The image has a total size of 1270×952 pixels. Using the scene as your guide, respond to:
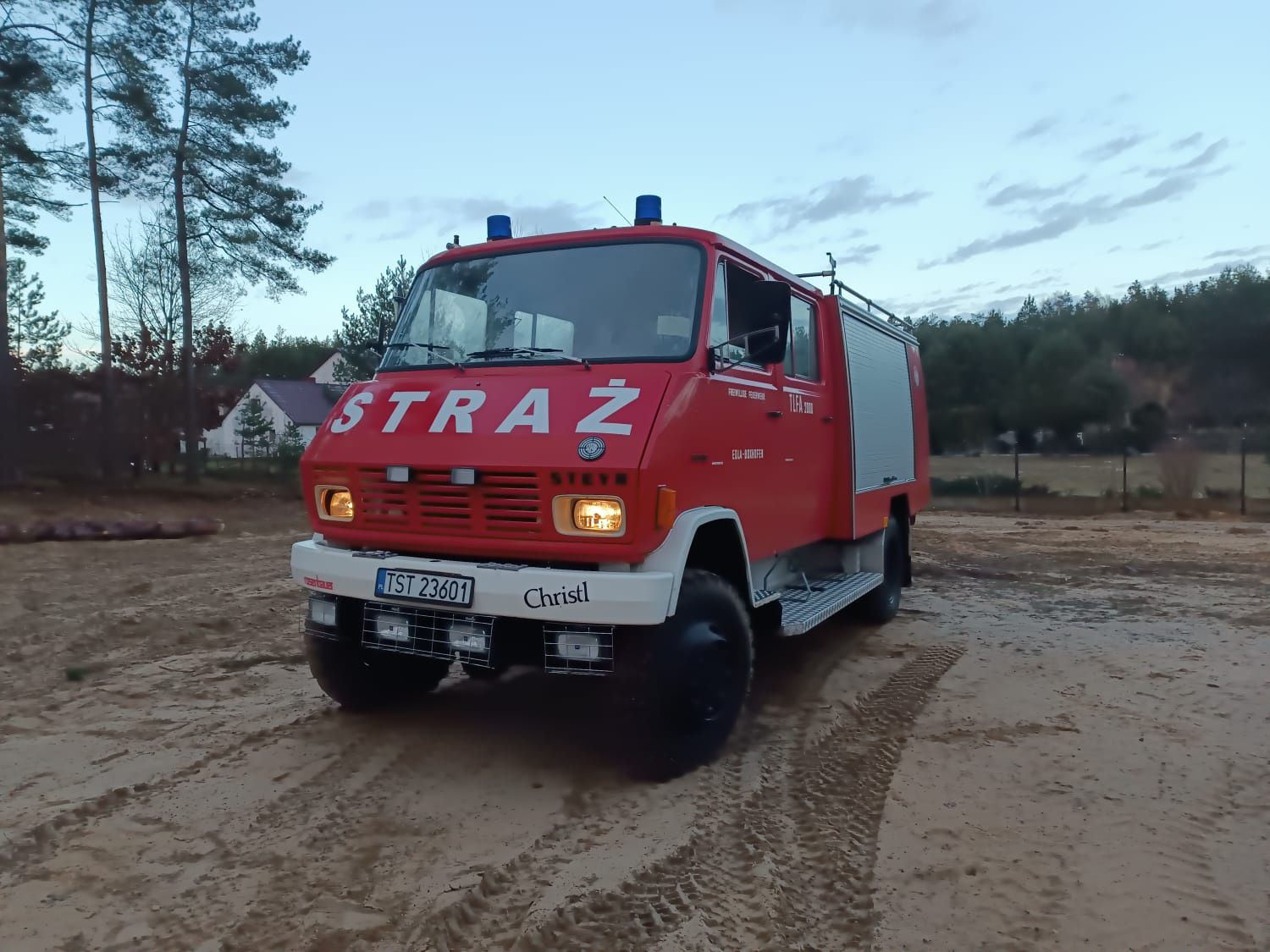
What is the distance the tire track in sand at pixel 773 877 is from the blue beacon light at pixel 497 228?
336 cm

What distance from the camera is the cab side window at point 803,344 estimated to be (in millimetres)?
5789

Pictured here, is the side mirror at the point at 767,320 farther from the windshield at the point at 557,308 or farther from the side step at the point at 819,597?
the side step at the point at 819,597

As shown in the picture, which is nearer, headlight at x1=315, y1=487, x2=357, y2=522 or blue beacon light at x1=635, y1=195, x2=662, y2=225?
headlight at x1=315, y1=487, x2=357, y2=522

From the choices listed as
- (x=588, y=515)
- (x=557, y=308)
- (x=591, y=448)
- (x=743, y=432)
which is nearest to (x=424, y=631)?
(x=588, y=515)

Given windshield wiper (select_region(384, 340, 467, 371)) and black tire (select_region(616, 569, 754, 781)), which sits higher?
windshield wiper (select_region(384, 340, 467, 371))

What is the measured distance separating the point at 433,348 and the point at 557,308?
2.40 ft

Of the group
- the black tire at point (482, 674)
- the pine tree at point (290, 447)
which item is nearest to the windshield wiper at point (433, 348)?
the black tire at point (482, 674)

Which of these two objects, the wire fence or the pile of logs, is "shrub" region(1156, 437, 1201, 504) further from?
the pile of logs

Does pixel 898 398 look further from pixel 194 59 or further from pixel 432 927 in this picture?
pixel 194 59

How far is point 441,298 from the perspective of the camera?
16.9 ft

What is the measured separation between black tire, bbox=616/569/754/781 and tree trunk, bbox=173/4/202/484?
59.9 ft

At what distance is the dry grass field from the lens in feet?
60.0

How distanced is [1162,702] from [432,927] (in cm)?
462

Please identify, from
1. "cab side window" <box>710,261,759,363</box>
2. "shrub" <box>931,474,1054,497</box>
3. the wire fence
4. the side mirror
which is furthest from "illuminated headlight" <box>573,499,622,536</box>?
"shrub" <box>931,474,1054,497</box>
